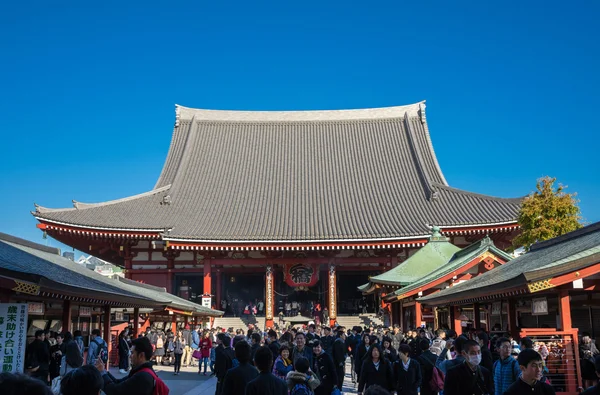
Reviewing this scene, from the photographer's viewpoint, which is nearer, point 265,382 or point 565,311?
point 265,382

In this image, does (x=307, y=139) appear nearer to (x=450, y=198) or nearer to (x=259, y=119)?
(x=259, y=119)

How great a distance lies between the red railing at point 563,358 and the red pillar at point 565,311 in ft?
0.51

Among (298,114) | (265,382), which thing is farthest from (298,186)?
(265,382)

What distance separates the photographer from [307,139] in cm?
4534

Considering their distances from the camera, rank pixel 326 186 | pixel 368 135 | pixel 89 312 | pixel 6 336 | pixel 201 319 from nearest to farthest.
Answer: pixel 6 336 → pixel 89 312 → pixel 201 319 → pixel 326 186 → pixel 368 135

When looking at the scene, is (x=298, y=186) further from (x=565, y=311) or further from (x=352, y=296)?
(x=565, y=311)

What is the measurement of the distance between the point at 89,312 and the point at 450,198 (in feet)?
76.0

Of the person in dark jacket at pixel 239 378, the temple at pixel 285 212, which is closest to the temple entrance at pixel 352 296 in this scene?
the temple at pixel 285 212

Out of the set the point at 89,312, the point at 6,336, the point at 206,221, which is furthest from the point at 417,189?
the point at 6,336

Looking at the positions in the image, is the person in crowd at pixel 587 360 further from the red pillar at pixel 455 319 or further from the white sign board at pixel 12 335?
the white sign board at pixel 12 335

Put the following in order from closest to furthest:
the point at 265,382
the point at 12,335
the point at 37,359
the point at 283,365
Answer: the point at 265,382, the point at 283,365, the point at 12,335, the point at 37,359

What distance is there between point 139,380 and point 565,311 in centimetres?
791

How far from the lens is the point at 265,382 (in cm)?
658

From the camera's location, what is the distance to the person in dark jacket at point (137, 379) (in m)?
5.56
